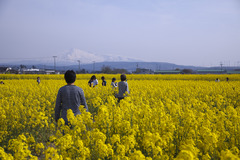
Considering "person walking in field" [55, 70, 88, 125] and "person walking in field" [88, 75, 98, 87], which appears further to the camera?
"person walking in field" [88, 75, 98, 87]

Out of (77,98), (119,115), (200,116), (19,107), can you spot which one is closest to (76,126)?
(77,98)

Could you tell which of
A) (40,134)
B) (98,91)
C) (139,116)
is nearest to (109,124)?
(139,116)

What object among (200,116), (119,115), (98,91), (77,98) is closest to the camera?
(77,98)

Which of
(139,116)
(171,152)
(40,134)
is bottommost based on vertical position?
(40,134)

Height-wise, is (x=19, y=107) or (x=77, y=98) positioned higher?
(x=77, y=98)

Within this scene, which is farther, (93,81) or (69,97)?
(93,81)

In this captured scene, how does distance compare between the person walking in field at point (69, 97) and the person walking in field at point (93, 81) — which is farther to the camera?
the person walking in field at point (93, 81)

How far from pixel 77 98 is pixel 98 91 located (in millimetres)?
7161

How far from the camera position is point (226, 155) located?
2209 mm

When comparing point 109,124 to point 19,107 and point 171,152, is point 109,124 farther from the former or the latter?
point 19,107

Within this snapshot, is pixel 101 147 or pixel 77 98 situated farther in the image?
pixel 77 98

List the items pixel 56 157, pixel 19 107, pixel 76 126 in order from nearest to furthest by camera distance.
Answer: pixel 56 157, pixel 76 126, pixel 19 107

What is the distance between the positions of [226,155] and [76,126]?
2486 millimetres

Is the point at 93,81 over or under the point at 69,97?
under
